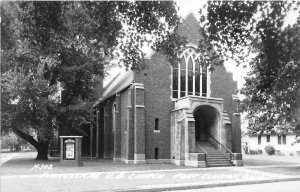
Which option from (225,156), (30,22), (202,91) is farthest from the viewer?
(202,91)

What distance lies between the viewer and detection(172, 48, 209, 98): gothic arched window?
29859 millimetres

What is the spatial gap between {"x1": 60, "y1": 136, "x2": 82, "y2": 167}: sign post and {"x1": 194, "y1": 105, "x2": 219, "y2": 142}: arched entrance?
33.9 feet

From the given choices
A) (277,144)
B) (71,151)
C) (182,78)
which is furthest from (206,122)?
(277,144)

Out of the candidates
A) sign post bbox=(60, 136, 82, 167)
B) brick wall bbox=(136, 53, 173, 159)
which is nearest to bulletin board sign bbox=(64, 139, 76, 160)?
sign post bbox=(60, 136, 82, 167)

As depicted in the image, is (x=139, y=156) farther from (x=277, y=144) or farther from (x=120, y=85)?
(x=277, y=144)

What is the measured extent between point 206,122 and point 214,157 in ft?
15.6

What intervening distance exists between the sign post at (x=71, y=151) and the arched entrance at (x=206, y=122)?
33.9 ft

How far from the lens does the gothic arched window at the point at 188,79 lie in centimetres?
2986

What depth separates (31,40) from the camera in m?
10.5

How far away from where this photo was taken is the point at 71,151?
2411cm

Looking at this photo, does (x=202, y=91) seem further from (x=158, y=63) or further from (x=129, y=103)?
(x=129, y=103)

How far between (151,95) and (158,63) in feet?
9.21

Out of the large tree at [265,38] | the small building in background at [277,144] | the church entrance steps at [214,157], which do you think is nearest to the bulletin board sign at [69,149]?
the church entrance steps at [214,157]

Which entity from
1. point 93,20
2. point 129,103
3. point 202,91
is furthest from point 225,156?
point 93,20
